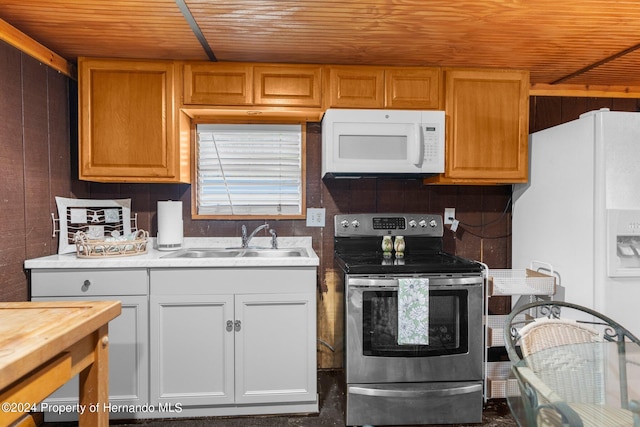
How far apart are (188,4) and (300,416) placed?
2.17 meters

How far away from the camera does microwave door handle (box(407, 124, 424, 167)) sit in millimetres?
2152

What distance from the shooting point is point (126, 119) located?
7.14 feet

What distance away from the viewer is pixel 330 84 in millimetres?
2230

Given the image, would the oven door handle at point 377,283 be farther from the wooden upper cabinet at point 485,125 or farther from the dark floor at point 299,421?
the wooden upper cabinet at point 485,125

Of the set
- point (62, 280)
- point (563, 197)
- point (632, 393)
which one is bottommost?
point (632, 393)

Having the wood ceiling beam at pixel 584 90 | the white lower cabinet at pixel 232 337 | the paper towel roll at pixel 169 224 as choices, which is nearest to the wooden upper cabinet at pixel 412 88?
the wood ceiling beam at pixel 584 90

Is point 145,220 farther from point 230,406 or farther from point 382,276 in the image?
point 382,276

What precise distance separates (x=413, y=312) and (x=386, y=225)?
75cm

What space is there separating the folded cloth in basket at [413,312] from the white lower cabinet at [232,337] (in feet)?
1.55

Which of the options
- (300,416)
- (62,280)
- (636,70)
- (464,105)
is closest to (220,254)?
(62,280)

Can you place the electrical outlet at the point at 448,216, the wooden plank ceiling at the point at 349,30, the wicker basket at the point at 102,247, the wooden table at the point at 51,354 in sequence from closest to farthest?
the wooden table at the point at 51,354
the wooden plank ceiling at the point at 349,30
the wicker basket at the point at 102,247
the electrical outlet at the point at 448,216

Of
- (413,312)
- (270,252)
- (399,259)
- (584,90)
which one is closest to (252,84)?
(270,252)

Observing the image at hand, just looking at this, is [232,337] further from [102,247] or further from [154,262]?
[102,247]

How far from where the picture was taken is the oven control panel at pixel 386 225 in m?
2.49
